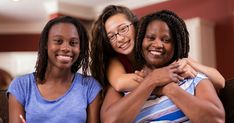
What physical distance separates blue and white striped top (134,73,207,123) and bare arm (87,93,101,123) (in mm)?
185

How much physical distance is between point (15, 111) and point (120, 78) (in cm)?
41

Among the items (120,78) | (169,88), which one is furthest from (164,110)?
(120,78)

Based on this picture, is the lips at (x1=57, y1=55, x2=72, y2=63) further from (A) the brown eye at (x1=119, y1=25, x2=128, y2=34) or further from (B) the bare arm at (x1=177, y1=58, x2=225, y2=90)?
(B) the bare arm at (x1=177, y1=58, x2=225, y2=90)

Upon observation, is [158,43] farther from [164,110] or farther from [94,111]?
[94,111]

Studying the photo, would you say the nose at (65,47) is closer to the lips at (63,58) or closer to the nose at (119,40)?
the lips at (63,58)

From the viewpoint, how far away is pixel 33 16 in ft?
19.3

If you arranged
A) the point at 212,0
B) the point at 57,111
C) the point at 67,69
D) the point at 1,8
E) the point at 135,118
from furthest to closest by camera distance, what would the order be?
1. the point at 1,8
2. the point at 212,0
3. the point at 67,69
4. the point at 57,111
5. the point at 135,118

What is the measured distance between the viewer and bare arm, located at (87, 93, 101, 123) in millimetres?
1371

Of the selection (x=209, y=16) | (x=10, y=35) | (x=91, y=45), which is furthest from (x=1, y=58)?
(x=91, y=45)

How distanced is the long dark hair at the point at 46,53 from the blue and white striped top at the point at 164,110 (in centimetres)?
36

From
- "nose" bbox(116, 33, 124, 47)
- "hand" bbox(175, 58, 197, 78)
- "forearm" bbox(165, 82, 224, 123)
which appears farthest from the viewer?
"nose" bbox(116, 33, 124, 47)

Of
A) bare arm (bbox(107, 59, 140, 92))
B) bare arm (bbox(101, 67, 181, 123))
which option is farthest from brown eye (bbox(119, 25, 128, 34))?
bare arm (bbox(101, 67, 181, 123))

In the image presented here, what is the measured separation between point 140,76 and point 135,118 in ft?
0.51

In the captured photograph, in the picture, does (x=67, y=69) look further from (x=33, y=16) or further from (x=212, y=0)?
(x=33, y=16)
